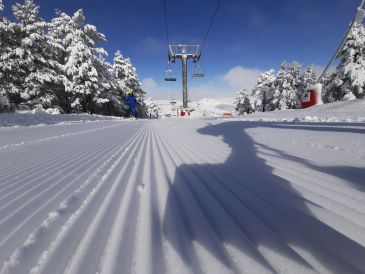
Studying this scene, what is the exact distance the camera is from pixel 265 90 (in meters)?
49.9

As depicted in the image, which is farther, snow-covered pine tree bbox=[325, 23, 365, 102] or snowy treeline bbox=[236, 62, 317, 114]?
A: snowy treeline bbox=[236, 62, 317, 114]

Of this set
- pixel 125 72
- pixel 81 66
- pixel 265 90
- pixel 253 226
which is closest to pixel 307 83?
pixel 265 90

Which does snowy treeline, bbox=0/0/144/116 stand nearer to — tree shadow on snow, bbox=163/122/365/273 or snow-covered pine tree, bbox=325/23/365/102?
tree shadow on snow, bbox=163/122/365/273

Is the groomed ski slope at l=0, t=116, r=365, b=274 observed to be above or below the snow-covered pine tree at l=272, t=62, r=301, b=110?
below

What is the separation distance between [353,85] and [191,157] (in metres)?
29.7

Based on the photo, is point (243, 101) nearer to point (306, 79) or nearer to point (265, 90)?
point (265, 90)

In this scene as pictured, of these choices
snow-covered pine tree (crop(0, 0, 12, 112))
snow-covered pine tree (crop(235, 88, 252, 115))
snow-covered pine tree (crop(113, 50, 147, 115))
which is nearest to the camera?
snow-covered pine tree (crop(0, 0, 12, 112))

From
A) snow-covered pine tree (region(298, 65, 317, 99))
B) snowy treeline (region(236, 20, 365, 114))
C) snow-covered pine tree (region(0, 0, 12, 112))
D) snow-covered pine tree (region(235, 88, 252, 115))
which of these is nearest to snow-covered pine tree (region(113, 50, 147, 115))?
snow-covered pine tree (region(0, 0, 12, 112))

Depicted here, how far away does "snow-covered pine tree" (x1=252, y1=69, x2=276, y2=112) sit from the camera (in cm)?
4803

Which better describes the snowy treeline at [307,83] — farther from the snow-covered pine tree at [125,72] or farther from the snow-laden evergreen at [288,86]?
the snow-covered pine tree at [125,72]

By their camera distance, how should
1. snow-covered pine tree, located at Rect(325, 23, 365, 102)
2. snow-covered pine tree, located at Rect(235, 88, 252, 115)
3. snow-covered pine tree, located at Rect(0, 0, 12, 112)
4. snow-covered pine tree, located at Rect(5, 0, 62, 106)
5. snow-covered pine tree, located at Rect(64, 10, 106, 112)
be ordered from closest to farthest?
1. snow-covered pine tree, located at Rect(0, 0, 12, 112)
2. snow-covered pine tree, located at Rect(5, 0, 62, 106)
3. snow-covered pine tree, located at Rect(64, 10, 106, 112)
4. snow-covered pine tree, located at Rect(325, 23, 365, 102)
5. snow-covered pine tree, located at Rect(235, 88, 252, 115)

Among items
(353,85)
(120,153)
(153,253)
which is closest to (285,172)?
(153,253)

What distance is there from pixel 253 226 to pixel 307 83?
1954 inches

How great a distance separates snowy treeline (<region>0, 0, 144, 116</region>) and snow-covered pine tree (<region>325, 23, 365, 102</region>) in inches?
999
